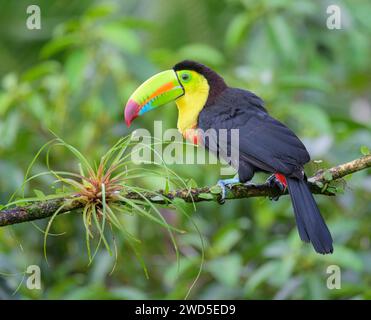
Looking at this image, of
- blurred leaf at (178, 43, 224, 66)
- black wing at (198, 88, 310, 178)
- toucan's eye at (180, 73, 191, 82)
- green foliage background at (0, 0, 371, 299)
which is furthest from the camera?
blurred leaf at (178, 43, 224, 66)

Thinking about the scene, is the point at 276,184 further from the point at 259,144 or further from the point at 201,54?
the point at 201,54

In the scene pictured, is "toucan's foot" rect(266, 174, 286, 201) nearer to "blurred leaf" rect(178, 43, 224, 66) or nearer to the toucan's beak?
the toucan's beak

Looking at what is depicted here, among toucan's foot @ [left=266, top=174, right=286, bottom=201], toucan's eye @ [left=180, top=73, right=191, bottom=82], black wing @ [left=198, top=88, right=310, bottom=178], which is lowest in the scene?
toucan's foot @ [left=266, top=174, right=286, bottom=201]

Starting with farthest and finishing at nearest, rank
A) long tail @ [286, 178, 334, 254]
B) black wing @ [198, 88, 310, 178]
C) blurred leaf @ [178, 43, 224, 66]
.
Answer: blurred leaf @ [178, 43, 224, 66] → black wing @ [198, 88, 310, 178] → long tail @ [286, 178, 334, 254]

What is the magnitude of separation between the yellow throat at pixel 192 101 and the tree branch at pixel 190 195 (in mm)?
908

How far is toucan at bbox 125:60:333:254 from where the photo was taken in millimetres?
3879

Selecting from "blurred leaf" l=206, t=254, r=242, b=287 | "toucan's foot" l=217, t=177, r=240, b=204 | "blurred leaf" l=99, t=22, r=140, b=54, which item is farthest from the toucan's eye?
"blurred leaf" l=206, t=254, r=242, b=287

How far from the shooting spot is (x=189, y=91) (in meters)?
4.77

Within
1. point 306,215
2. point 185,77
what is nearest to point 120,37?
point 185,77

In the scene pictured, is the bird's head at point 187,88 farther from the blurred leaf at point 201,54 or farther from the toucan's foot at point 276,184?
the blurred leaf at point 201,54

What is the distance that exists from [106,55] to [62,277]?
5.64 ft

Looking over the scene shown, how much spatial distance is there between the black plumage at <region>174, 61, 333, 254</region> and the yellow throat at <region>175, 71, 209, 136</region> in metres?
0.04

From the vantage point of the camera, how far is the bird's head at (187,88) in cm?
462
